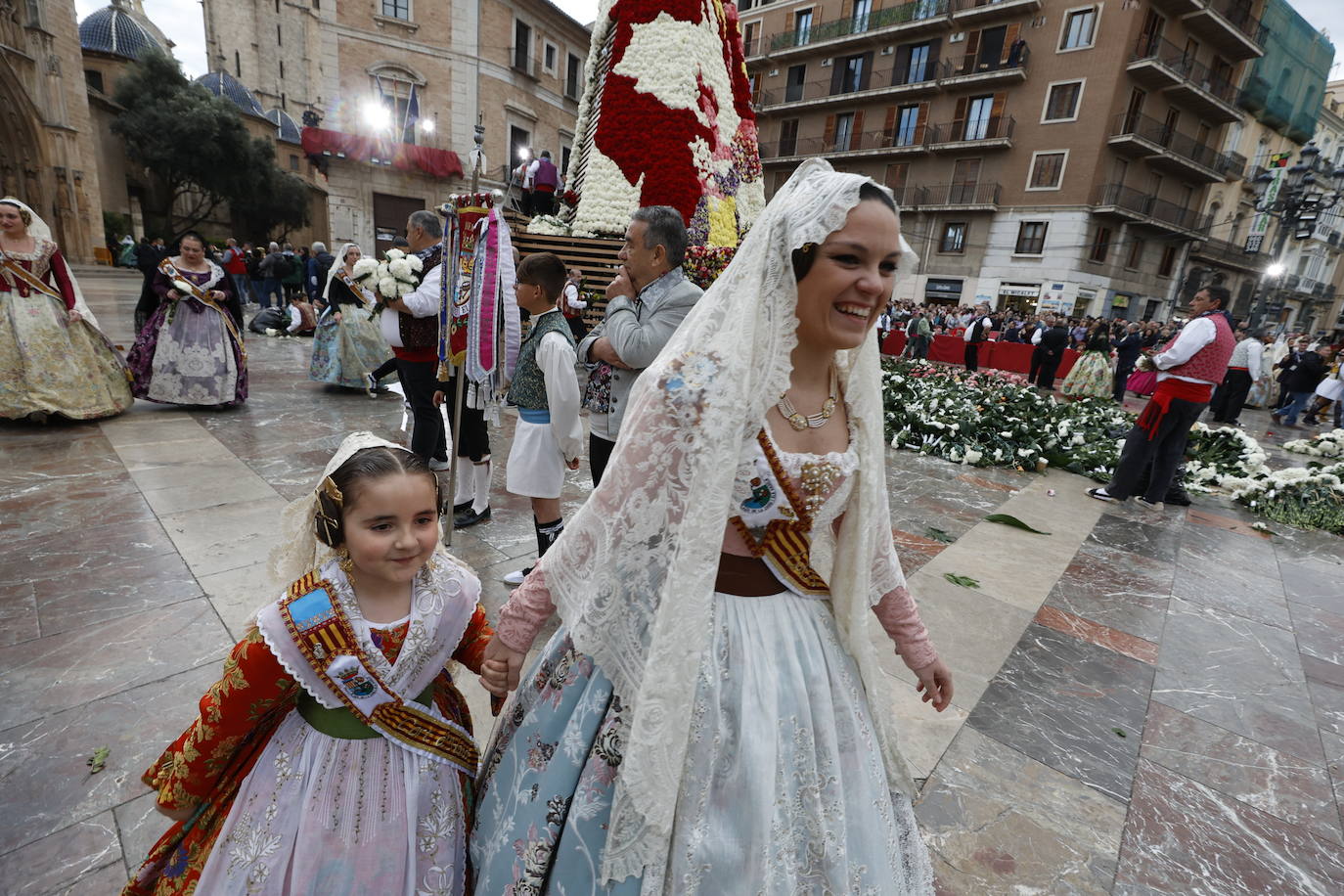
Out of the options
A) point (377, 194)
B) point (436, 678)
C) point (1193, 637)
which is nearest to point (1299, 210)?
point (1193, 637)

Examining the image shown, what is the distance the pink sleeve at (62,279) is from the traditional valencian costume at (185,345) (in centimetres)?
64

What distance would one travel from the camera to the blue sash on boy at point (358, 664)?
1.27m

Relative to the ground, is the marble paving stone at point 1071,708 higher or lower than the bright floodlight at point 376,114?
lower

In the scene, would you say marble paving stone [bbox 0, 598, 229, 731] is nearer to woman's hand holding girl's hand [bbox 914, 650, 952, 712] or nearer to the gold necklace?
the gold necklace

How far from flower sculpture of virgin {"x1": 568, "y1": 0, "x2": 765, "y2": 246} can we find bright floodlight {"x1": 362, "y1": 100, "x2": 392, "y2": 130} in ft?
55.0

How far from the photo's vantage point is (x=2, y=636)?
8.20 feet

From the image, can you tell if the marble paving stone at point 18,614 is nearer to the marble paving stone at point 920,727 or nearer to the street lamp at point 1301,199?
the marble paving stone at point 920,727

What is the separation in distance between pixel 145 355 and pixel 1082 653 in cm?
798

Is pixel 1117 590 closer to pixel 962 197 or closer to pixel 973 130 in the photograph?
pixel 962 197

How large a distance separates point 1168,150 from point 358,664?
31468 mm

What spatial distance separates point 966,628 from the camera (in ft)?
10.7

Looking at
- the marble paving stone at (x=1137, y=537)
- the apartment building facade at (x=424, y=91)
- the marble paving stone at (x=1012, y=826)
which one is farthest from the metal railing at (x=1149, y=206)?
the marble paving stone at (x=1012, y=826)

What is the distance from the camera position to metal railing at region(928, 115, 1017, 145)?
23.5m

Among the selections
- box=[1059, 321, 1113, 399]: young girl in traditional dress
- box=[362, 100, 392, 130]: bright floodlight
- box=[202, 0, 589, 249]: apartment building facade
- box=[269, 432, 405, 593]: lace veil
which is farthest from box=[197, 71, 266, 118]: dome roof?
box=[269, 432, 405, 593]: lace veil
